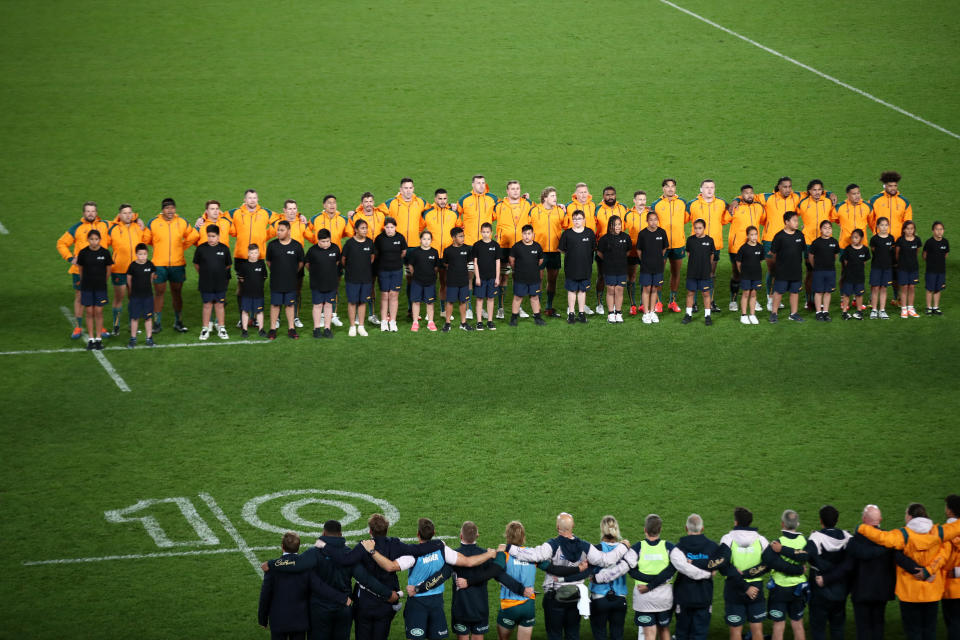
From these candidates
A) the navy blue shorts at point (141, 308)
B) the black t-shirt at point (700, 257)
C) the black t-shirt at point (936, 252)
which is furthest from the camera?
the black t-shirt at point (936, 252)

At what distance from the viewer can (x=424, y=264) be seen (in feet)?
69.6

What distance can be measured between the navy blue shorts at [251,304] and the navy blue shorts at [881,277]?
31.7 ft

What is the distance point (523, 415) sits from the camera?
60.0 feet

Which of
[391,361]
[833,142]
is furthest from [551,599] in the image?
[833,142]

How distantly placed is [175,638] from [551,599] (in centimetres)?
363

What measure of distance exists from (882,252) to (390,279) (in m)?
7.79

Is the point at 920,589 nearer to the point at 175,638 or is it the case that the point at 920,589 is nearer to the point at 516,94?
the point at 175,638

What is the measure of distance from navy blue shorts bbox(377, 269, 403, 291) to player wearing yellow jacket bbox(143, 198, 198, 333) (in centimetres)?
308

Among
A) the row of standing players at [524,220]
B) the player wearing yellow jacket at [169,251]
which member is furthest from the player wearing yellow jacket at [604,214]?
the player wearing yellow jacket at [169,251]

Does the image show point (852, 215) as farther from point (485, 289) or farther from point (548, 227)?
point (485, 289)

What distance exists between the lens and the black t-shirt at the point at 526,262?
21.4 m

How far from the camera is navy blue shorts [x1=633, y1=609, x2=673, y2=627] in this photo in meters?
12.4

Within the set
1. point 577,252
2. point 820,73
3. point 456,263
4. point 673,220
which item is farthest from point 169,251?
point 820,73

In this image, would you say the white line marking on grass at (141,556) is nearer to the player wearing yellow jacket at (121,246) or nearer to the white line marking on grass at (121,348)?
the white line marking on grass at (121,348)
